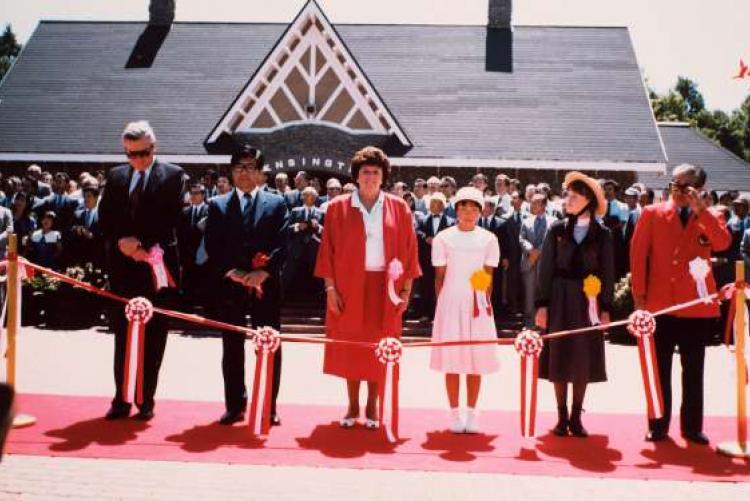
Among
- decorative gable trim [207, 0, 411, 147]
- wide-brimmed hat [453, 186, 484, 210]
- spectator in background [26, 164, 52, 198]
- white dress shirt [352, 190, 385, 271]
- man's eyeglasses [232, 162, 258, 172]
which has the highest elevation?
decorative gable trim [207, 0, 411, 147]

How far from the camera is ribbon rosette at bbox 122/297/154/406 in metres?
6.25

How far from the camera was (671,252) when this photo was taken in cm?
634

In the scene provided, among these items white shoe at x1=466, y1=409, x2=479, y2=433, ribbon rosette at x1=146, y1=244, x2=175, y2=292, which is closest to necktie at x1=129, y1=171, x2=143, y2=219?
ribbon rosette at x1=146, y1=244, x2=175, y2=292

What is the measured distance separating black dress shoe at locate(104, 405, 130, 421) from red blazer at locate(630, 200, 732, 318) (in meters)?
4.08

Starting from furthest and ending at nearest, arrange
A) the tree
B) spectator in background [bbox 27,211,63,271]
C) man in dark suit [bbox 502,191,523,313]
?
the tree → spectator in background [bbox 27,211,63,271] → man in dark suit [bbox 502,191,523,313]

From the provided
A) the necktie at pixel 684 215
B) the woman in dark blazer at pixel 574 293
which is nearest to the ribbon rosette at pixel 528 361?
the woman in dark blazer at pixel 574 293

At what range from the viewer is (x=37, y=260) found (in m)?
13.4

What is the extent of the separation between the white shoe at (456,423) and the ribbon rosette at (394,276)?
94 centimetres

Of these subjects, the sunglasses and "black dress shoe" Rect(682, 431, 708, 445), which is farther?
the sunglasses

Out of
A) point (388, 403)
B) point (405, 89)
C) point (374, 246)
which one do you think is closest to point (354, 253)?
point (374, 246)

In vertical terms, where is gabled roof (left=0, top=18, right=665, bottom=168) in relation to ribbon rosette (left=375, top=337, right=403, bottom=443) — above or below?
above

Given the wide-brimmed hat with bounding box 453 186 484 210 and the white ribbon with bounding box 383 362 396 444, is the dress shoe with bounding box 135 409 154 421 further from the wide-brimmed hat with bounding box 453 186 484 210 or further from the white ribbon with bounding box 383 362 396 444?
the wide-brimmed hat with bounding box 453 186 484 210

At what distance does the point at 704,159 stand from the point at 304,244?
24.0 metres

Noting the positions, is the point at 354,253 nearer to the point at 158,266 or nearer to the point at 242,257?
the point at 242,257
